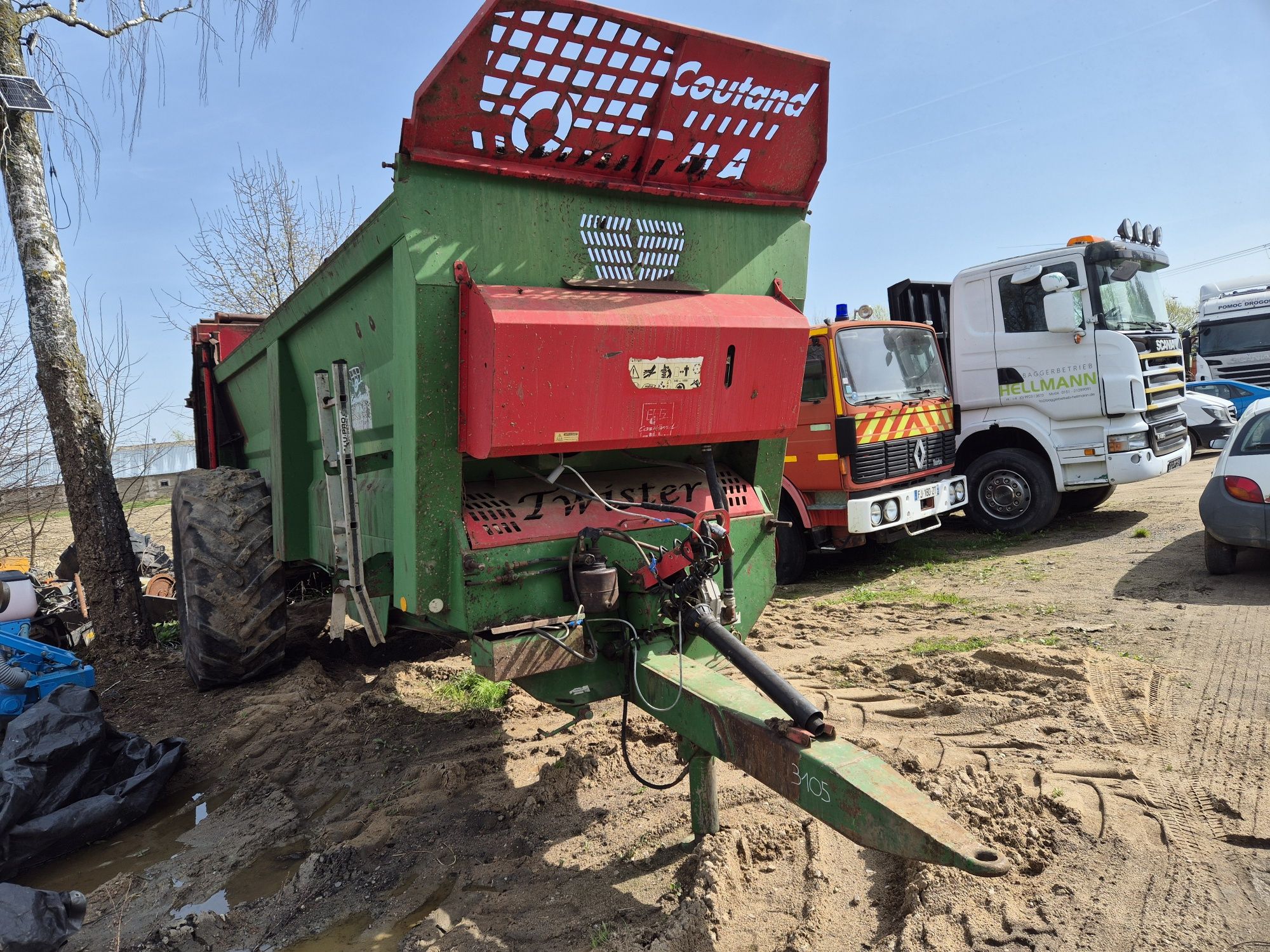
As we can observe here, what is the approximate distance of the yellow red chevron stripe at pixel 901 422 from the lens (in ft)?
22.7

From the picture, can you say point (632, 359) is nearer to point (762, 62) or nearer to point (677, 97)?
point (677, 97)

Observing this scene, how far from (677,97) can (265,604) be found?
3469 mm

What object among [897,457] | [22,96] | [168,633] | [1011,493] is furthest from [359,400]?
[1011,493]

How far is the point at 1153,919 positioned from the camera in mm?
2326

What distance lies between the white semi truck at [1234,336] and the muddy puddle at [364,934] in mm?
16930

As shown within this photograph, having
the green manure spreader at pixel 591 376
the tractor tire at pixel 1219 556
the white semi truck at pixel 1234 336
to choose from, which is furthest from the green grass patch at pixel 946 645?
the white semi truck at pixel 1234 336

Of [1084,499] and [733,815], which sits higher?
[1084,499]

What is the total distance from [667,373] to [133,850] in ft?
9.58

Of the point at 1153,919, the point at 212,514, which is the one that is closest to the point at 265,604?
the point at 212,514

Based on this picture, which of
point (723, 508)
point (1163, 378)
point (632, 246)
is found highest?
point (632, 246)

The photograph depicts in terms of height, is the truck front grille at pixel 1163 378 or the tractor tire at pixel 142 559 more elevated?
the truck front grille at pixel 1163 378

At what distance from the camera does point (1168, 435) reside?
7.98 metres

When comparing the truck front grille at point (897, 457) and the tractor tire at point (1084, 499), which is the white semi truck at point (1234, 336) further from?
the truck front grille at point (897, 457)

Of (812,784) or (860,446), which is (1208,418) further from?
(812,784)
